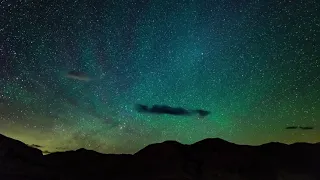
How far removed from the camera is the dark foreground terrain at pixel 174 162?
145 ft

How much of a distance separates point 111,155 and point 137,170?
776cm

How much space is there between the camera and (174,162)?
5147 centimetres

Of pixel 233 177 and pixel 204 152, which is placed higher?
pixel 204 152

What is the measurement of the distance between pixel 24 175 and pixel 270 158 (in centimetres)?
3198

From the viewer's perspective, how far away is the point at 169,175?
4762cm

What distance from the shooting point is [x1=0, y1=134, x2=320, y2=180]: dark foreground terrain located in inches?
1743

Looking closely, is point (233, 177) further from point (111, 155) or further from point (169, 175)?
point (111, 155)

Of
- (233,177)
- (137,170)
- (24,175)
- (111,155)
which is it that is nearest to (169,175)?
(137,170)

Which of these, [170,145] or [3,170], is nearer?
[3,170]

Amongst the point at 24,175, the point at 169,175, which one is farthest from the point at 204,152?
the point at 24,175

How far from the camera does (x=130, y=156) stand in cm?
5556

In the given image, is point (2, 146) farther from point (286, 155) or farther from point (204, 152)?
point (286, 155)

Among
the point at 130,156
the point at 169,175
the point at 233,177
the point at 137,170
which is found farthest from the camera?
the point at 130,156

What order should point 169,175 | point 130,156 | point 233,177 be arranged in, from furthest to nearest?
point 130,156, point 169,175, point 233,177
